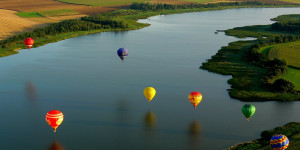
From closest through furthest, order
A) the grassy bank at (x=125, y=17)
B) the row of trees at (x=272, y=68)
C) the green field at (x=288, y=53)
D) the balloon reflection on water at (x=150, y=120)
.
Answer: the balloon reflection on water at (x=150, y=120) < the row of trees at (x=272, y=68) < the green field at (x=288, y=53) < the grassy bank at (x=125, y=17)

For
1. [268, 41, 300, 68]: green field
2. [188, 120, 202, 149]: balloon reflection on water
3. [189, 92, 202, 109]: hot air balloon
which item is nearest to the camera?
[188, 120, 202, 149]: balloon reflection on water

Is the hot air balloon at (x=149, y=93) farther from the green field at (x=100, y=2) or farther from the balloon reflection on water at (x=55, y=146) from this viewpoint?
the green field at (x=100, y=2)

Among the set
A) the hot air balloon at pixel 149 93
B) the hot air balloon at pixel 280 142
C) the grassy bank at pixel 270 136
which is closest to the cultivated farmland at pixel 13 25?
the hot air balloon at pixel 149 93

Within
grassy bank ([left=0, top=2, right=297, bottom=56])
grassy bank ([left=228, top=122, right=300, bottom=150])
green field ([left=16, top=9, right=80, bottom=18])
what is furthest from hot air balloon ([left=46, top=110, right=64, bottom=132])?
green field ([left=16, top=9, right=80, bottom=18])

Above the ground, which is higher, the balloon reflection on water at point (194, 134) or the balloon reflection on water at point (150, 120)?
the balloon reflection on water at point (150, 120)

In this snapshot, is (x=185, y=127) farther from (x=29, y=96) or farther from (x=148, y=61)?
(x=148, y=61)

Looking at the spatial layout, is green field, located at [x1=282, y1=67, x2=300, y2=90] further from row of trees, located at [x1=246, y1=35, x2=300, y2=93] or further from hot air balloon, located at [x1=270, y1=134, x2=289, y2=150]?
hot air balloon, located at [x1=270, y1=134, x2=289, y2=150]

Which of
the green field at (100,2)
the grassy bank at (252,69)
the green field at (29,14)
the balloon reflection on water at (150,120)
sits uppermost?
the green field at (100,2)
